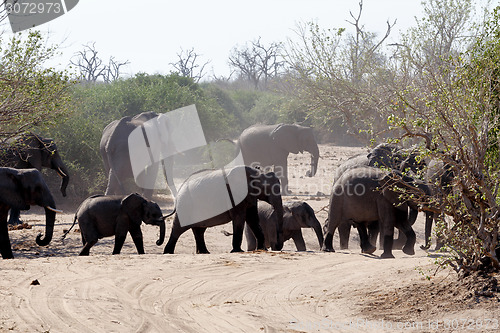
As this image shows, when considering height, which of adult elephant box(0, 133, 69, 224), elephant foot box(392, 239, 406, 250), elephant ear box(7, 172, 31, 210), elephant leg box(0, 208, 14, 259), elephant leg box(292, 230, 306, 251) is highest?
adult elephant box(0, 133, 69, 224)

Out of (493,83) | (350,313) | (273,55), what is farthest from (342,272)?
(273,55)

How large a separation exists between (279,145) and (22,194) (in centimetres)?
1168

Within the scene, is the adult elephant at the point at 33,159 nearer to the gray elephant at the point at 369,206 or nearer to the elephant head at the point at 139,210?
the elephant head at the point at 139,210

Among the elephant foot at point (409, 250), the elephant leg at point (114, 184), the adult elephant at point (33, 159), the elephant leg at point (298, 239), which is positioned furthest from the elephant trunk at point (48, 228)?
the elephant foot at point (409, 250)

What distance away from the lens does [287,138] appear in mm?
20625

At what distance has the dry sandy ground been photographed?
545 centimetres

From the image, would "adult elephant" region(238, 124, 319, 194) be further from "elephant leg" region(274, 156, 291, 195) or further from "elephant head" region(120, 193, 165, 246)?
"elephant head" region(120, 193, 165, 246)

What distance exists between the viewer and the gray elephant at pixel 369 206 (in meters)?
9.53

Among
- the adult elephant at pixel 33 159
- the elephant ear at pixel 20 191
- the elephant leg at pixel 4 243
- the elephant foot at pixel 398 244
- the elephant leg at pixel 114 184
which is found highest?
the adult elephant at pixel 33 159

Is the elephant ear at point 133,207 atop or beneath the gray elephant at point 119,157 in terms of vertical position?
beneath

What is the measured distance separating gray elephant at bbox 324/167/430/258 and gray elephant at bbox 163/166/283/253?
923mm

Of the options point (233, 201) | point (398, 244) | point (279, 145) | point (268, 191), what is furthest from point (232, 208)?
point (279, 145)

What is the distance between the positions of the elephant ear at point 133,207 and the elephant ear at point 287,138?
11.0 meters

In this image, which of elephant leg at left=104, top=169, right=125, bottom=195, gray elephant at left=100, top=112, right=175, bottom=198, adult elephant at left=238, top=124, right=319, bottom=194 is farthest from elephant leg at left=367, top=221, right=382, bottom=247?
adult elephant at left=238, top=124, right=319, bottom=194
